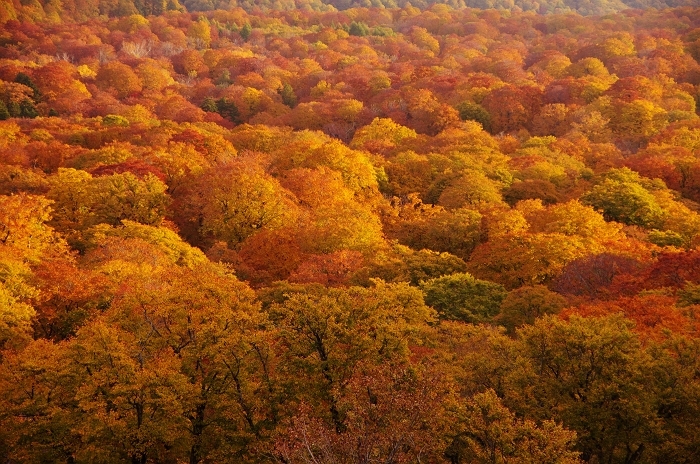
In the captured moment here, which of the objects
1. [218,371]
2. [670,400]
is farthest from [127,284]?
[670,400]

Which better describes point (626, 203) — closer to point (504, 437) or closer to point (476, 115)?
point (504, 437)

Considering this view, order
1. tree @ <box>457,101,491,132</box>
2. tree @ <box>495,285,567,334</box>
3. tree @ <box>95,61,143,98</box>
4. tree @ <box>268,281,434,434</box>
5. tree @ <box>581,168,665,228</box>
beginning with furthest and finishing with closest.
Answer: tree @ <box>95,61,143,98</box>, tree @ <box>457,101,491,132</box>, tree @ <box>581,168,665,228</box>, tree @ <box>495,285,567,334</box>, tree @ <box>268,281,434,434</box>

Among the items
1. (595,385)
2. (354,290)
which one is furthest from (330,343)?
(595,385)

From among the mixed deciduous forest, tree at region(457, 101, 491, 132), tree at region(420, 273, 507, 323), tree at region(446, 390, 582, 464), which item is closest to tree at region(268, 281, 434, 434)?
the mixed deciduous forest

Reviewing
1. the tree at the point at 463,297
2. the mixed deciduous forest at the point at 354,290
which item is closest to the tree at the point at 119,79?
the mixed deciduous forest at the point at 354,290

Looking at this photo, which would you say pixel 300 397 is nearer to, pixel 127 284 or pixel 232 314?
pixel 232 314

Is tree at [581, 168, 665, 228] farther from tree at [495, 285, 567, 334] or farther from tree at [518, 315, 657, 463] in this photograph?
tree at [518, 315, 657, 463]

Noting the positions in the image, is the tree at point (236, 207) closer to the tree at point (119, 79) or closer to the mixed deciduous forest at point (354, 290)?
the mixed deciduous forest at point (354, 290)

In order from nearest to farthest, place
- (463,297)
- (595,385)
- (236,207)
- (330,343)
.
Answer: (595,385) → (330,343) → (463,297) → (236,207)

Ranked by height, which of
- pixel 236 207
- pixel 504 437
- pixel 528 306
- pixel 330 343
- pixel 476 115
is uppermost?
pixel 504 437
